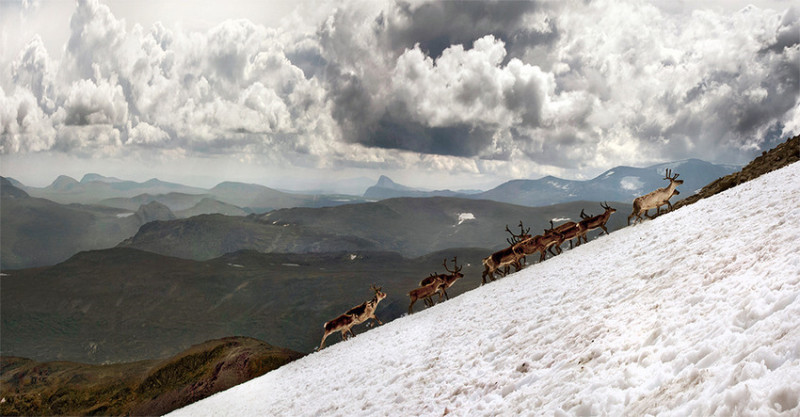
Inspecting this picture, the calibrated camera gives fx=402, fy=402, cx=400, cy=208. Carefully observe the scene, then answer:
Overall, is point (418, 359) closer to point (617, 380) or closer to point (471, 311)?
point (471, 311)

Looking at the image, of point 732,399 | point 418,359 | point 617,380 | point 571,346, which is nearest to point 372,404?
point 418,359

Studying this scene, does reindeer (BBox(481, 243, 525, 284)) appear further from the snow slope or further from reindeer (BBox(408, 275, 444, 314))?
the snow slope

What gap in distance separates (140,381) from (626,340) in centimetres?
9638

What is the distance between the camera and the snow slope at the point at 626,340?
5590mm

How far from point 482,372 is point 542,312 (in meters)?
→ 3.75

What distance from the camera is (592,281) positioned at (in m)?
14.5

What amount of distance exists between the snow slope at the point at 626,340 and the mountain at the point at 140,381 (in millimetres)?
42934

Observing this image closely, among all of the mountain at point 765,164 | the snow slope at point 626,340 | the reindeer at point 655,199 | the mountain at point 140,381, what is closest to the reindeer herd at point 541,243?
the reindeer at point 655,199

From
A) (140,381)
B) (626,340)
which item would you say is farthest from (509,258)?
(140,381)

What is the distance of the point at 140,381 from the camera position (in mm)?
79875

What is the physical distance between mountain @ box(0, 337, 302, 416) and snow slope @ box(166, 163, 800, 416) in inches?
1690

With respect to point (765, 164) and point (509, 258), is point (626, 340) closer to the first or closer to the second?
point (509, 258)

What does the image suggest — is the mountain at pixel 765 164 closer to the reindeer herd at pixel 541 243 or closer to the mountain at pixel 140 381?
Answer: the reindeer herd at pixel 541 243

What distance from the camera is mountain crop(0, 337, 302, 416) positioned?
5781 cm
